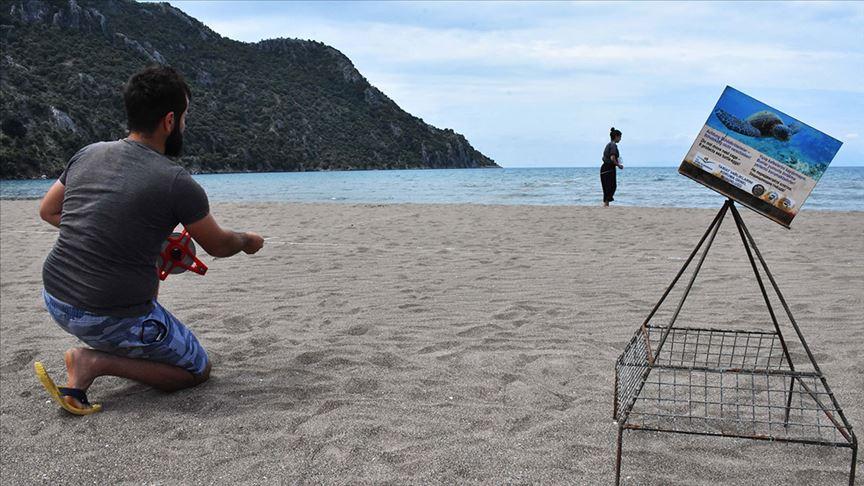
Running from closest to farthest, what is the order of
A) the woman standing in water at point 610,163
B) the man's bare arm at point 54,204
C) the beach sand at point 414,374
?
1. the beach sand at point 414,374
2. the man's bare arm at point 54,204
3. the woman standing in water at point 610,163

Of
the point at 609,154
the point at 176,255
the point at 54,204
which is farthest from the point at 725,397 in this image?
the point at 609,154

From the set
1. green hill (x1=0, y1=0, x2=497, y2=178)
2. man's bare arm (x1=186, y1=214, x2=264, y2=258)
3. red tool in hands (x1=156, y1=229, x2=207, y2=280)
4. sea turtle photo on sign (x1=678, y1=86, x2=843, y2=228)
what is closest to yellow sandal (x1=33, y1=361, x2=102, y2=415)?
red tool in hands (x1=156, y1=229, x2=207, y2=280)

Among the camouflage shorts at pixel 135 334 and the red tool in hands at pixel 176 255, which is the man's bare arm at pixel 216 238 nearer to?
the red tool in hands at pixel 176 255

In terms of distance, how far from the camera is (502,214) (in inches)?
557

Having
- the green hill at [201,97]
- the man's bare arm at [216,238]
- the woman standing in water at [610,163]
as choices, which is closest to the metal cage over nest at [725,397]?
the man's bare arm at [216,238]

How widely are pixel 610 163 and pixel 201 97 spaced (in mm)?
69344

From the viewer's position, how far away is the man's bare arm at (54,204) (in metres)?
3.32

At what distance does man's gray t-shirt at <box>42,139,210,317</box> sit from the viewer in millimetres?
3002

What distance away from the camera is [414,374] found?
3768 millimetres

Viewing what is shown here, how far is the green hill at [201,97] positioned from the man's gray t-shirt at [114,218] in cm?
4516

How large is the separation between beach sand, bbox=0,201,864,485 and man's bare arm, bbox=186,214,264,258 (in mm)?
840

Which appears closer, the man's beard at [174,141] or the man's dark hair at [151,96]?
the man's dark hair at [151,96]

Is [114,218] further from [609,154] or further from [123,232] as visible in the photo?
[609,154]

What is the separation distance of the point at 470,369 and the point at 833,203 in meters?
22.1
